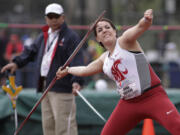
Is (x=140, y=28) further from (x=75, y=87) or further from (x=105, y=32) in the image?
(x=75, y=87)

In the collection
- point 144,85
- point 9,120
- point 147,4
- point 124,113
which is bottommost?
point 147,4

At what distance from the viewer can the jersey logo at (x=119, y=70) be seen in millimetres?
4934

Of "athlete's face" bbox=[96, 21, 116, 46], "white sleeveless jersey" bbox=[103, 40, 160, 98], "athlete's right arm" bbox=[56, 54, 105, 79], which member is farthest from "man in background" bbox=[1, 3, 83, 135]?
"white sleeveless jersey" bbox=[103, 40, 160, 98]

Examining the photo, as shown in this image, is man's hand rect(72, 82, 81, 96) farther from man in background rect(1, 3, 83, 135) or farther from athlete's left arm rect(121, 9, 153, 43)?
athlete's left arm rect(121, 9, 153, 43)

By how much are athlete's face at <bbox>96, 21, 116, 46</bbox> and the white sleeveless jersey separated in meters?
0.13

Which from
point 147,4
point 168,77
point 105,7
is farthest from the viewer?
point 147,4

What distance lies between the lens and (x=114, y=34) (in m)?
5.12

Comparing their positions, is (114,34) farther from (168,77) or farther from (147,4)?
(147,4)

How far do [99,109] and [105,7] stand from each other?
10.9 meters

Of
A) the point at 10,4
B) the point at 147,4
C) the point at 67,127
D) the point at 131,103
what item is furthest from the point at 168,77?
the point at 10,4

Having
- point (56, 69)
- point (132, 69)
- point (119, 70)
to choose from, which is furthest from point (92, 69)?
point (56, 69)

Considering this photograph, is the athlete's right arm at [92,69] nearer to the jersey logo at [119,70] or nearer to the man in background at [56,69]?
the jersey logo at [119,70]

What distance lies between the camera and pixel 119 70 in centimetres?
496

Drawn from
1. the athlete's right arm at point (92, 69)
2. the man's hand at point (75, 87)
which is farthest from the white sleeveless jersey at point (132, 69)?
the man's hand at point (75, 87)
